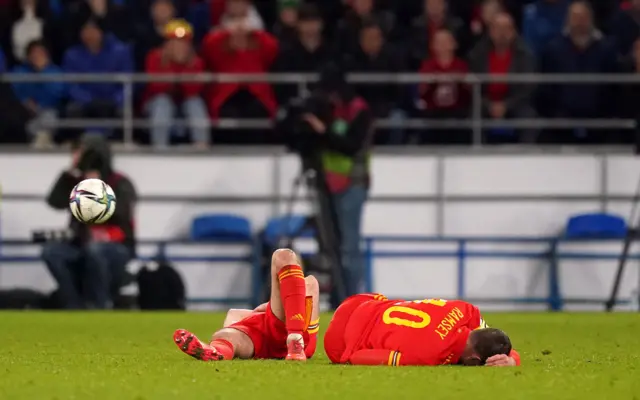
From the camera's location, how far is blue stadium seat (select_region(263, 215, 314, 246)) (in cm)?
1716

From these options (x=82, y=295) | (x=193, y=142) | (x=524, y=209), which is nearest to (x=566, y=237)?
(x=524, y=209)

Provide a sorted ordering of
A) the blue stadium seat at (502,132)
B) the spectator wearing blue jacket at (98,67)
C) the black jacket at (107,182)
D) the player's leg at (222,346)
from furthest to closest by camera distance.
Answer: the blue stadium seat at (502,132)
the spectator wearing blue jacket at (98,67)
the black jacket at (107,182)
the player's leg at (222,346)

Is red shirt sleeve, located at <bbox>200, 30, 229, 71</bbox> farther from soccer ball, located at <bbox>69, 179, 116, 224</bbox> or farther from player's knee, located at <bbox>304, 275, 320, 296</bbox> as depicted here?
player's knee, located at <bbox>304, 275, 320, 296</bbox>

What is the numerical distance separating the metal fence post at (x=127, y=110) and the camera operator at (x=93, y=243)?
134cm

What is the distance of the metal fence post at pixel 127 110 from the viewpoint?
1736cm

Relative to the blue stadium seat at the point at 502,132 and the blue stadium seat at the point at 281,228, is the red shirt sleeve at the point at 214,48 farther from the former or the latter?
the blue stadium seat at the point at 502,132

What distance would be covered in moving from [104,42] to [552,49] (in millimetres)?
5669

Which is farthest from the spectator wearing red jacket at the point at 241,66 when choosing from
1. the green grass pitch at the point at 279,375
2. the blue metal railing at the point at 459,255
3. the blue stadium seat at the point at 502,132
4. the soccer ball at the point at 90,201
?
the soccer ball at the point at 90,201

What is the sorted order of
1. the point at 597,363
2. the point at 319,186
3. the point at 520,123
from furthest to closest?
1. the point at 520,123
2. the point at 319,186
3. the point at 597,363

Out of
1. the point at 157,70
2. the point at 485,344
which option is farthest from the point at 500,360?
the point at 157,70

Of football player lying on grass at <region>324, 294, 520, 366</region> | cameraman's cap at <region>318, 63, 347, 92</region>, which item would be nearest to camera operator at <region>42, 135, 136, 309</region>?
cameraman's cap at <region>318, 63, 347, 92</region>

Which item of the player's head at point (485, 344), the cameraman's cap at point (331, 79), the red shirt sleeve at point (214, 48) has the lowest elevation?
the player's head at point (485, 344)

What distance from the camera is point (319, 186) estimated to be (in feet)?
52.3

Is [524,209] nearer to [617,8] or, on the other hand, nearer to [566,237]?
[566,237]
